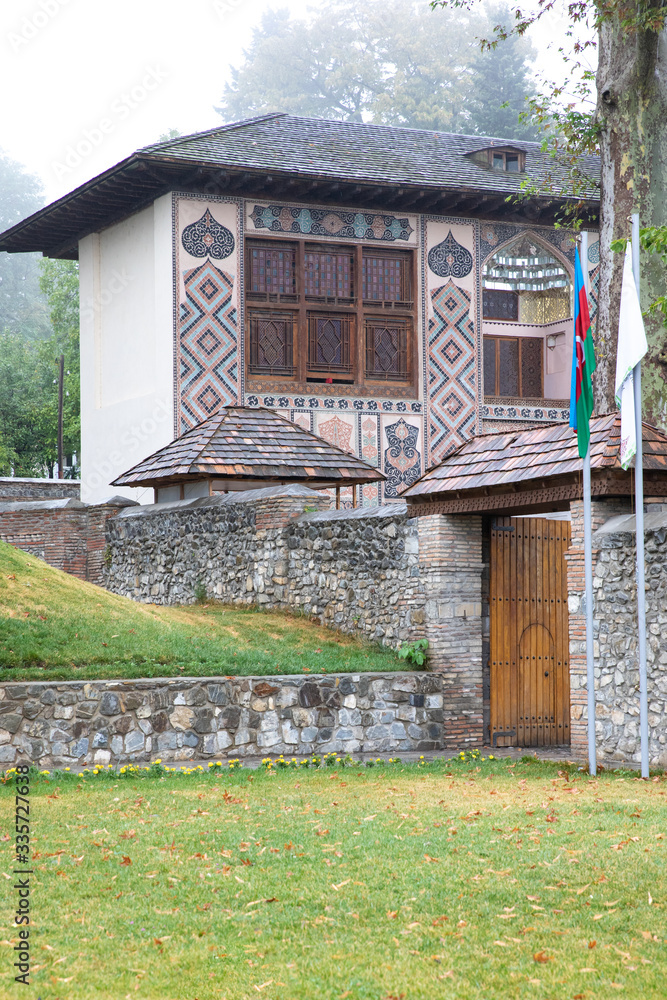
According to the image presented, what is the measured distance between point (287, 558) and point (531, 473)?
13.9 feet

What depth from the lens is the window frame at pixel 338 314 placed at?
20.8m

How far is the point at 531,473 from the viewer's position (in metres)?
10.4

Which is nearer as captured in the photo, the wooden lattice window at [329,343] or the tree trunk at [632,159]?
the tree trunk at [632,159]

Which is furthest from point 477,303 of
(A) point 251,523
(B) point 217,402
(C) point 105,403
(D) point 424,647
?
(D) point 424,647

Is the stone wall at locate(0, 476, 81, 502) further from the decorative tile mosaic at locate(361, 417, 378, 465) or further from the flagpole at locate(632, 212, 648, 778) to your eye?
the flagpole at locate(632, 212, 648, 778)

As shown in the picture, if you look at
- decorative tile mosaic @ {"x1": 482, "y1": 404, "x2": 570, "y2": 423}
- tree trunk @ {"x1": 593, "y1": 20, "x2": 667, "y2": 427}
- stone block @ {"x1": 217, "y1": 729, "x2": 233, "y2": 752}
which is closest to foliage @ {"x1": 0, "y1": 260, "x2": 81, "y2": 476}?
decorative tile mosaic @ {"x1": 482, "y1": 404, "x2": 570, "y2": 423}

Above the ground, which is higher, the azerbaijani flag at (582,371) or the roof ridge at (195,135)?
the roof ridge at (195,135)

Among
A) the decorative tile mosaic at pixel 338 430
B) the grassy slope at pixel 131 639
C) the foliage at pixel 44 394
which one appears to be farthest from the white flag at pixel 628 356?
the foliage at pixel 44 394

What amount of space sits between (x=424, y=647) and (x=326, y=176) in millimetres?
11141

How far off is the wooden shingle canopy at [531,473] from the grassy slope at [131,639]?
1.86m

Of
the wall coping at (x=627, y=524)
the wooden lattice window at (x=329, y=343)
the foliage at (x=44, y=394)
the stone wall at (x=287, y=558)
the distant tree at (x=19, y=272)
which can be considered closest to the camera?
the wall coping at (x=627, y=524)

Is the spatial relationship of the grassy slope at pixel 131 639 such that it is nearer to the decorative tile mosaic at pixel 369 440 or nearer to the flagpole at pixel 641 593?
the flagpole at pixel 641 593

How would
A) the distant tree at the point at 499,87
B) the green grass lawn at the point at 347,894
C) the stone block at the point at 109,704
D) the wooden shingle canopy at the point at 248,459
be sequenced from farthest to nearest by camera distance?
the distant tree at the point at 499,87, the wooden shingle canopy at the point at 248,459, the stone block at the point at 109,704, the green grass lawn at the point at 347,894

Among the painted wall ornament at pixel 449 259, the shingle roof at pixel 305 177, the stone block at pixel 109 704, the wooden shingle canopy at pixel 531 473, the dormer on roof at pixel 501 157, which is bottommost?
the stone block at pixel 109 704
